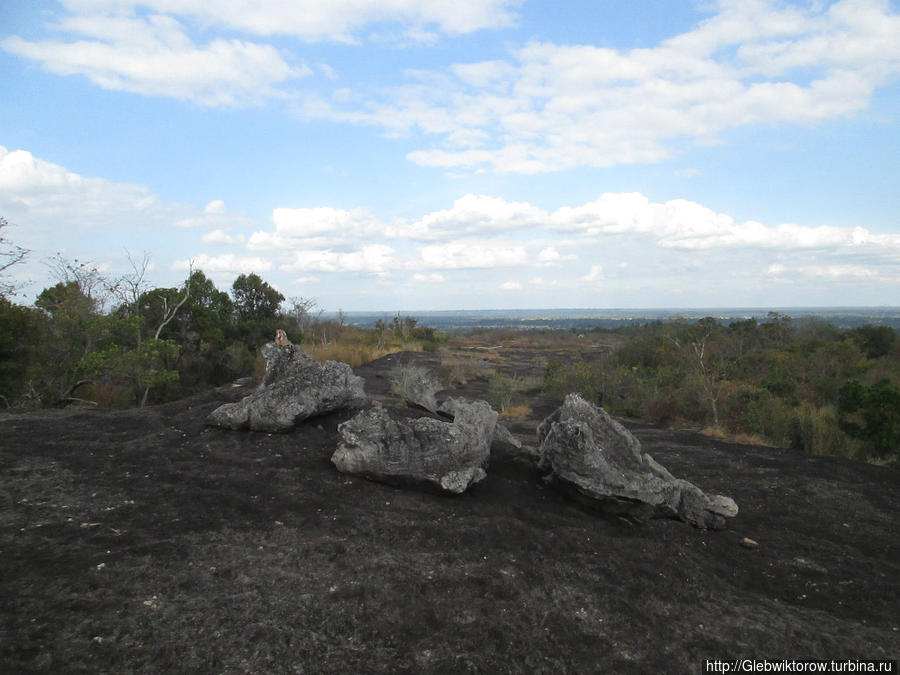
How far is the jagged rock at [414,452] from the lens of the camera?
6414 millimetres

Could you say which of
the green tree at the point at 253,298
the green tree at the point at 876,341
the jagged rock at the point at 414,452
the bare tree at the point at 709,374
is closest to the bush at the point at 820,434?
the bare tree at the point at 709,374

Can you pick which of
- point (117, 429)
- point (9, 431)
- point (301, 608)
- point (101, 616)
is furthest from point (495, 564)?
point (9, 431)

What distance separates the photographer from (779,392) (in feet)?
50.7

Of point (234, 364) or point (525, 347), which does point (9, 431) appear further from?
point (525, 347)

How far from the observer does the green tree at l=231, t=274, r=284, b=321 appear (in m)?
26.6

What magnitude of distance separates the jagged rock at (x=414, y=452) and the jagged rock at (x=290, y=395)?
57.4 inches

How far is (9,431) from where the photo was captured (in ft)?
24.2

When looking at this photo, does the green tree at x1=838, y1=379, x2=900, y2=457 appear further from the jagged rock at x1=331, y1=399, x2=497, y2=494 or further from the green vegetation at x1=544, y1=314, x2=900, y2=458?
the jagged rock at x1=331, y1=399, x2=497, y2=494

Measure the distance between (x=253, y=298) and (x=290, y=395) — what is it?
68.1 feet

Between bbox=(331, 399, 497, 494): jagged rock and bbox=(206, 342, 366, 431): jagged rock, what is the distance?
146 cm

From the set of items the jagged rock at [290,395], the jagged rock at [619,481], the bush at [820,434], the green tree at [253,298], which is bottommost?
the bush at [820,434]

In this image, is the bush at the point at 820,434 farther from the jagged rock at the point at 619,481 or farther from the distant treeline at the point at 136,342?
the distant treeline at the point at 136,342

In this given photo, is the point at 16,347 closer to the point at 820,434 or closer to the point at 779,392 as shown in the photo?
the point at 820,434

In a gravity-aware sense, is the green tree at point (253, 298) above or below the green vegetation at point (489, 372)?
above
